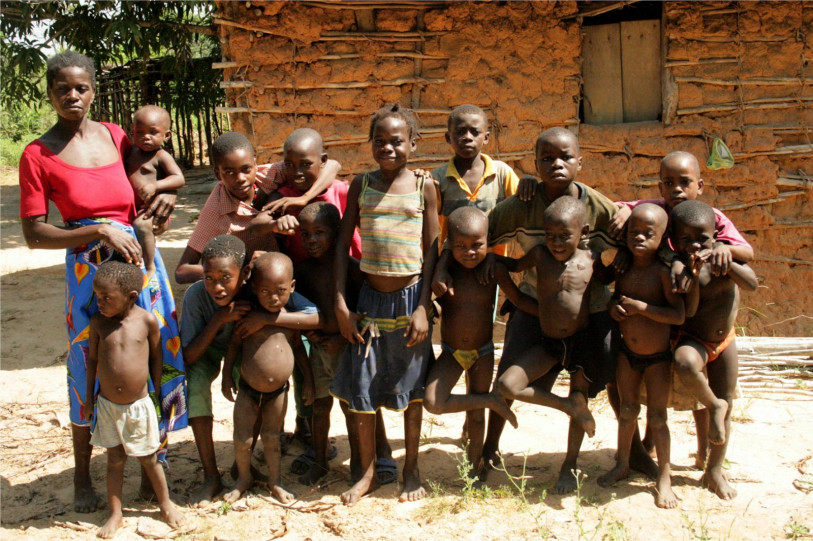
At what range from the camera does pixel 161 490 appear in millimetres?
2967

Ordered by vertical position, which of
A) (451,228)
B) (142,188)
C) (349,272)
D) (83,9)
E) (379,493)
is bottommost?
(379,493)

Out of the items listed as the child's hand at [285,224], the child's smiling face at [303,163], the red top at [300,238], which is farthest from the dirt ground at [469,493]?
the child's smiling face at [303,163]

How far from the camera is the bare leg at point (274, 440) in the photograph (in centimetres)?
311

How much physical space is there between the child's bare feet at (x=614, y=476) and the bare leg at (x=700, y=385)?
403mm

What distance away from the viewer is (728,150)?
18.9 feet

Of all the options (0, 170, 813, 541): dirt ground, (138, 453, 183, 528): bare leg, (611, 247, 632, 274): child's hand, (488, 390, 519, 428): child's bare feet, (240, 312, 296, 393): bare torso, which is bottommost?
(0, 170, 813, 541): dirt ground

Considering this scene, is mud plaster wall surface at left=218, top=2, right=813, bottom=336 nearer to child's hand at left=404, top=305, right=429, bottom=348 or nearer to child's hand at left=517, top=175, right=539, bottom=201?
child's hand at left=517, top=175, right=539, bottom=201

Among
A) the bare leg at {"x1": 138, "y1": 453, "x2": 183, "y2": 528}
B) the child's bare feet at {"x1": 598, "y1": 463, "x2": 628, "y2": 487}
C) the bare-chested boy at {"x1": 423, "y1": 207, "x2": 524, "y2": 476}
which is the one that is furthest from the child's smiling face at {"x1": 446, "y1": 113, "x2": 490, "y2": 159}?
the bare leg at {"x1": 138, "y1": 453, "x2": 183, "y2": 528}

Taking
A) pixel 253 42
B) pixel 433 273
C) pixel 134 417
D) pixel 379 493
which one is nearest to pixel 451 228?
pixel 433 273

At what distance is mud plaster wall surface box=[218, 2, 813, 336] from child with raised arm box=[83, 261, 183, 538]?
9.91 ft

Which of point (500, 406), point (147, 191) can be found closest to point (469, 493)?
point (500, 406)

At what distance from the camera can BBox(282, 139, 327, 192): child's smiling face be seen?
3.19 metres

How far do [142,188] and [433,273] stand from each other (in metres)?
1.34

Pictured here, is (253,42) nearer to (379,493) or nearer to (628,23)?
(628,23)
